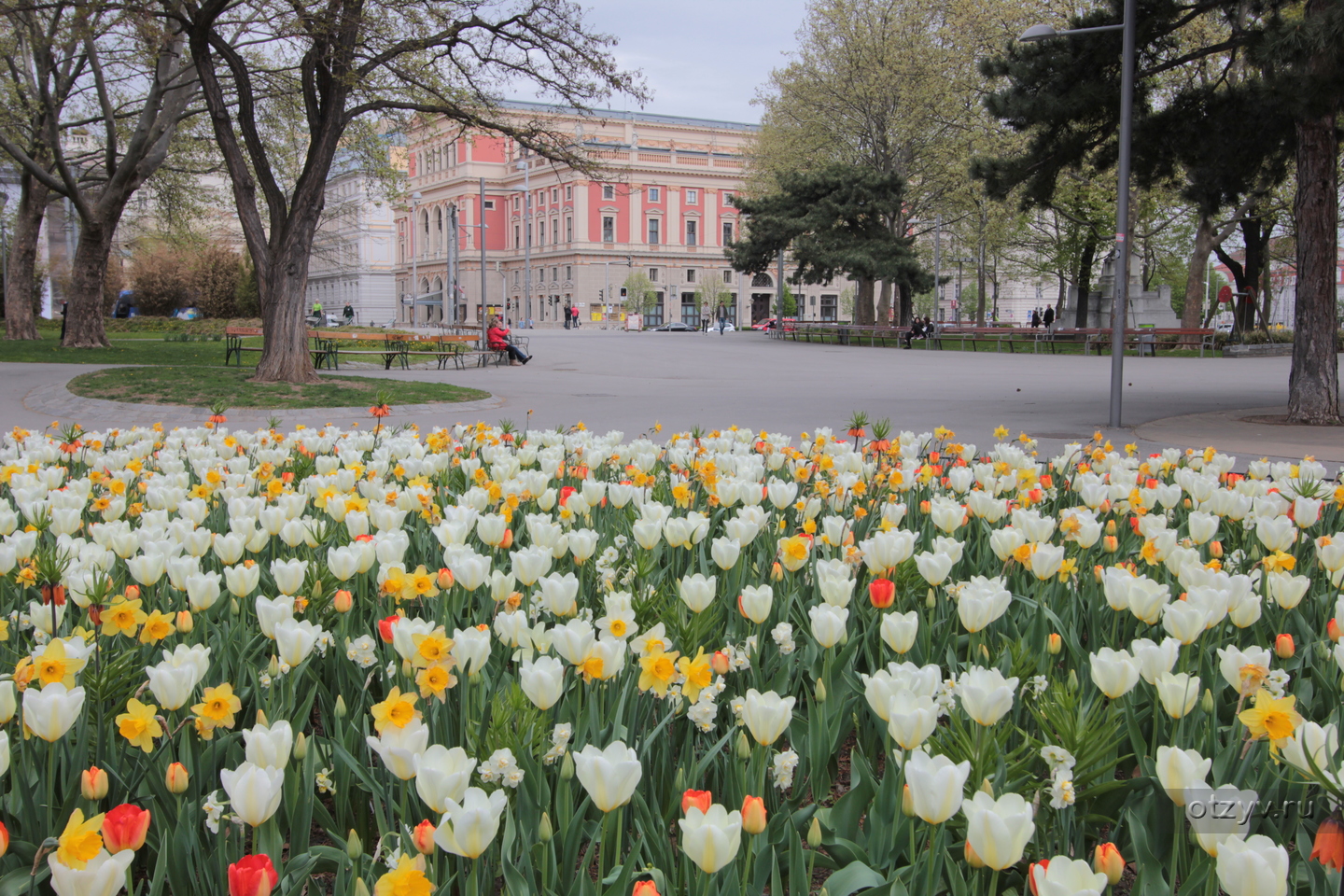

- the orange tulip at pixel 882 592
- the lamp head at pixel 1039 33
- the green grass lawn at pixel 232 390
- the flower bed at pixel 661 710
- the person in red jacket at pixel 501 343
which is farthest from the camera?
the person in red jacket at pixel 501 343

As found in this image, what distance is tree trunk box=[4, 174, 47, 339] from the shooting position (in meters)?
29.7

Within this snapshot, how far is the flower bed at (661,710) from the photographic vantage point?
1558mm

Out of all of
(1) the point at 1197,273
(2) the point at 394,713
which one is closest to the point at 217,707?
(2) the point at 394,713

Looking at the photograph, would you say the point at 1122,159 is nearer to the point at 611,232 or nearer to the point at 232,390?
the point at 232,390

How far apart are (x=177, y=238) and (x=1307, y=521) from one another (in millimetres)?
36069

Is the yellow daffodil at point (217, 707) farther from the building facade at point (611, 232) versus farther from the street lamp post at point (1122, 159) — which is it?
the building facade at point (611, 232)

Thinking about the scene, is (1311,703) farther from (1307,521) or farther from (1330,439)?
(1330,439)

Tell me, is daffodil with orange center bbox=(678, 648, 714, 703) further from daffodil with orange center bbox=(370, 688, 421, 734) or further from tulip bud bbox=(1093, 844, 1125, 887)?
tulip bud bbox=(1093, 844, 1125, 887)

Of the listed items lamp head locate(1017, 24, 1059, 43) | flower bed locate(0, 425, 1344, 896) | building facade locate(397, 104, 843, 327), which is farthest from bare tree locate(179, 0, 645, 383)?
building facade locate(397, 104, 843, 327)

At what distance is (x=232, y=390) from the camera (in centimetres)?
1470

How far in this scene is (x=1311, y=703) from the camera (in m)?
2.27

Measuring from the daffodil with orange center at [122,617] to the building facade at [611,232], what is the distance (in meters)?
86.7

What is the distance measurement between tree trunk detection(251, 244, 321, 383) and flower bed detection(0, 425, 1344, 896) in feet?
44.6

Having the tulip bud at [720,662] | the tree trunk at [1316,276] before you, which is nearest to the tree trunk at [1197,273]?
the tree trunk at [1316,276]
